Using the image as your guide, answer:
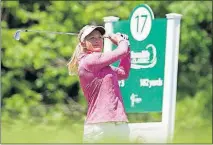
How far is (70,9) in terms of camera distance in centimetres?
1248

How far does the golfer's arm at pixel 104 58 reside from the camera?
5.93 metres

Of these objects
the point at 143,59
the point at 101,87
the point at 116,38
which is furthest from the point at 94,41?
the point at 143,59

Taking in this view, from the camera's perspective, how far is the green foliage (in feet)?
40.0

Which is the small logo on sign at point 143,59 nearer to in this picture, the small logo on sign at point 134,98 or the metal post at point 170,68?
the metal post at point 170,68

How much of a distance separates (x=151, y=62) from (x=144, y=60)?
2.4 inches

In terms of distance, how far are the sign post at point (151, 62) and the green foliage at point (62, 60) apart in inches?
163

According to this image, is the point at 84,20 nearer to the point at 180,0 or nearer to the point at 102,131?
the point at 180,0

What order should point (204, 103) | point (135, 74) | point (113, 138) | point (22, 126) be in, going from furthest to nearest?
point (204, 103)
point (22, 126)
point (135, 74)
point (113, 138)

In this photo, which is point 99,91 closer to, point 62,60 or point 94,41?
point 94,41

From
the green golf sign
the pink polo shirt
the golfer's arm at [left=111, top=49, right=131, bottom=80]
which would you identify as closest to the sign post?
the green golf sign

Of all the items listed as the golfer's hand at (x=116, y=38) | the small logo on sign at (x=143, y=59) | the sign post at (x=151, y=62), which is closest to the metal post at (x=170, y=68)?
the sign post at (x=151, y=62)

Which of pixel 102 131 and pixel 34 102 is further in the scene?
pixel 34 102

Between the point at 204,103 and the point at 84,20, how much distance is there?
2001 millimetres

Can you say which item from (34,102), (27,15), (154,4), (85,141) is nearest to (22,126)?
(34,102)
